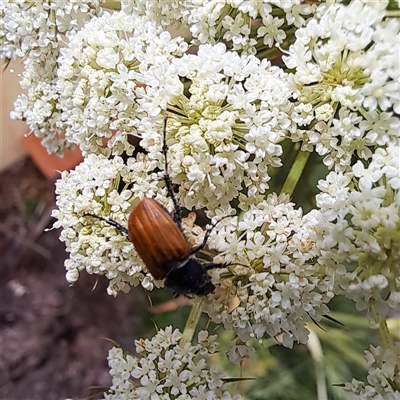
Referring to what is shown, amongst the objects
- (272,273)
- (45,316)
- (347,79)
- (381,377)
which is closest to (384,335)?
(381,377)

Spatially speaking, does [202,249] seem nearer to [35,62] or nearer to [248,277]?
[248,277]

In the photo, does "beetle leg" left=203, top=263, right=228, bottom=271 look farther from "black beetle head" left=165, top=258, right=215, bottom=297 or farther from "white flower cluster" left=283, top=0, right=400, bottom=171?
"white flower cluster" left=283, top=0, right=400, bottom=171

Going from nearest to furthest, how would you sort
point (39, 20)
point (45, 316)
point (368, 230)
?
point (368, 230) < point (39, 20) < point (45, 316)

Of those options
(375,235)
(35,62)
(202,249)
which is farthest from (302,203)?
(35,62)

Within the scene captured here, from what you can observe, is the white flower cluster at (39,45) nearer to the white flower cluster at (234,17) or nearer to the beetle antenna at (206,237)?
the white flower cluster at (234,17)

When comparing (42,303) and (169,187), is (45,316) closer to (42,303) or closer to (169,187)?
(42,303)

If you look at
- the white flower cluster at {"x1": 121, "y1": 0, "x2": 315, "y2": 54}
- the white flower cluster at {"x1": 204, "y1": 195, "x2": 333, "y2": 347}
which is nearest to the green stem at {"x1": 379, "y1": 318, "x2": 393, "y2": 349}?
the white flower cluster at {"x1": 204, "y1": 195, "x2": 333, "y2": 347}
